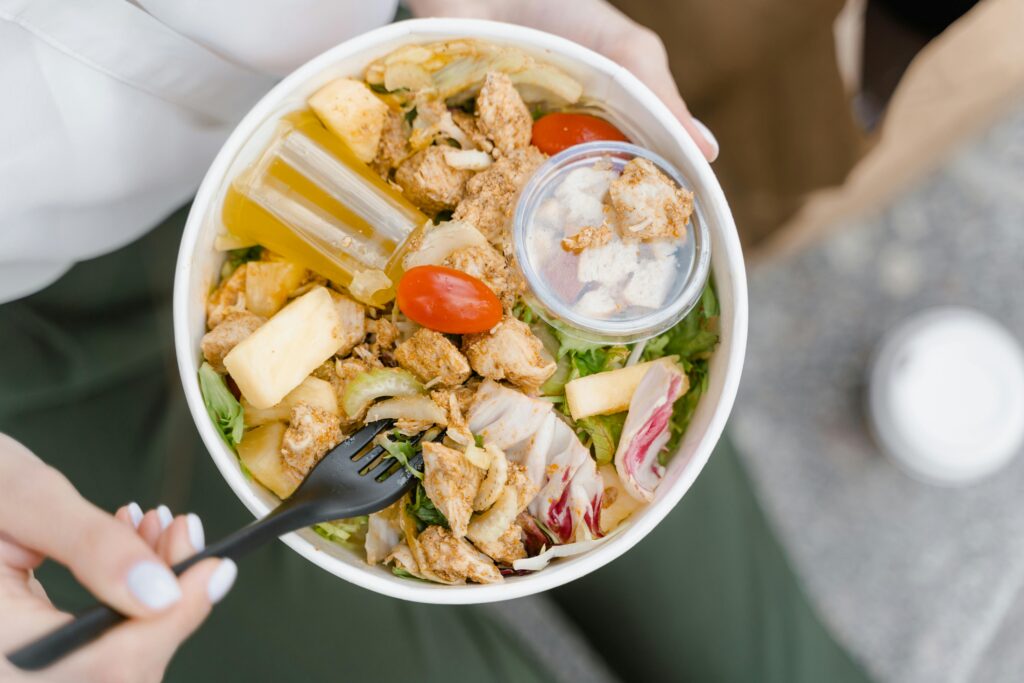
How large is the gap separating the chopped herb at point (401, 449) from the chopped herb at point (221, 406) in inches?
6.1

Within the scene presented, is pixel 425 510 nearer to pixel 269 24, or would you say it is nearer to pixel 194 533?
pixel 194 533

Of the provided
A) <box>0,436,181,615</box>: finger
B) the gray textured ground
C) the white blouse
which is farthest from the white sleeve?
the gray textured ground

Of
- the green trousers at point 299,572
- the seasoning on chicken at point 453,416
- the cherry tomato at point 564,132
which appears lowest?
the green trousers at point 299,572

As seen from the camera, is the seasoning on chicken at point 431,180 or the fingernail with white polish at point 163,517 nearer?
the fingernail with white polish at point 163,517

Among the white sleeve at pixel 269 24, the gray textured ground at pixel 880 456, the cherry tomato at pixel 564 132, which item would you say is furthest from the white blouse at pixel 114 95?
the gray textured ground at pixel 880 456

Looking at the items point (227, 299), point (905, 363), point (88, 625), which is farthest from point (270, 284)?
point (905, 363)

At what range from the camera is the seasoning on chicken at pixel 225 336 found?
2.82ft

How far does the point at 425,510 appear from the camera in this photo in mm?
871

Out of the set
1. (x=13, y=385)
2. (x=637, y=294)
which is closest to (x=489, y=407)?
(x=637, y=294)

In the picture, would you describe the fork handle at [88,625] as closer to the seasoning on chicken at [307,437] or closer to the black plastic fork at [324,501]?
the black plastic fork at [324,501]

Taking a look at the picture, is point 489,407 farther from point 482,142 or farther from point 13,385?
point 13,385

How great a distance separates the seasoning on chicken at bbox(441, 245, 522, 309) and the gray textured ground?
4.05ft

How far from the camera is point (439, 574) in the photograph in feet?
2.77

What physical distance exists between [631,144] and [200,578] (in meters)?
0.62
